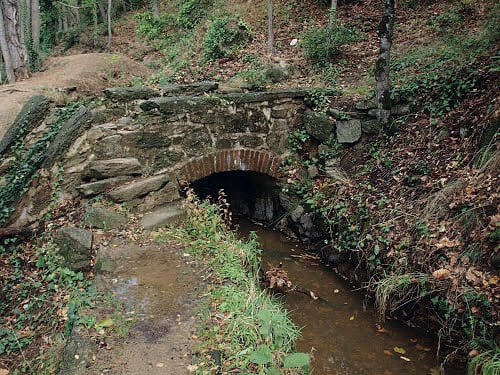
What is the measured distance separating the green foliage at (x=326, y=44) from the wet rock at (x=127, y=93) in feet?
12.6

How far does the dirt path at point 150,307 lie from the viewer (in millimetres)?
2752

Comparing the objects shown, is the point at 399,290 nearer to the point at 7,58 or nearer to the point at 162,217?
the point at 162,217

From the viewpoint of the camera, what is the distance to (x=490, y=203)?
12.4 ft

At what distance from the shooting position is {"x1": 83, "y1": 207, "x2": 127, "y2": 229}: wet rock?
4.70 m

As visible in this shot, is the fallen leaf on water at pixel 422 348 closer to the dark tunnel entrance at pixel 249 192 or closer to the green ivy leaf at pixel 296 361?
the green ivy leaf at pixel 296 361

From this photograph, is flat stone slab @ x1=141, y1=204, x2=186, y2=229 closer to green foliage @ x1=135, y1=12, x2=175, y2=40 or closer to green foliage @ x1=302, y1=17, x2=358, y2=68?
green foliage @ x1=302, y1=17, x2=358, y2=68

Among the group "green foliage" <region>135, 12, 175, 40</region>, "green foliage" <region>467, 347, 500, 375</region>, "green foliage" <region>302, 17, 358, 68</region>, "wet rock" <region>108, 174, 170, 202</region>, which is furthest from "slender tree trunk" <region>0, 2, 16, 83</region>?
"green foliage" <region>467, 347, 500, 375</region>

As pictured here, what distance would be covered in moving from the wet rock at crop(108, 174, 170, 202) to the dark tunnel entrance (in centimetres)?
157

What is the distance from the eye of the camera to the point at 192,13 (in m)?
12.6

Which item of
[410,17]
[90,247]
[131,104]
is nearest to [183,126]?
[131,104]

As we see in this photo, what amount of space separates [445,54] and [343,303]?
4263 mm

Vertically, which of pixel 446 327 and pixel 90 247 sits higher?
pixel 90 247

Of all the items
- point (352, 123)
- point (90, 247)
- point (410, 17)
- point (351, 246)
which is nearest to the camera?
point (90, 247)

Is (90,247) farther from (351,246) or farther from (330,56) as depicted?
(330,56)
